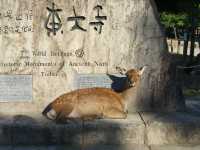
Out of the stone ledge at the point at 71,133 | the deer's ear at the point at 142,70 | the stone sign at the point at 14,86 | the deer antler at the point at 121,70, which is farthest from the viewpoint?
the deer antler at the point at 121,70

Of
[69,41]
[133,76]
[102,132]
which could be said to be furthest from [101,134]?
[69,41]

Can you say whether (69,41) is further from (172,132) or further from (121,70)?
(172,132)

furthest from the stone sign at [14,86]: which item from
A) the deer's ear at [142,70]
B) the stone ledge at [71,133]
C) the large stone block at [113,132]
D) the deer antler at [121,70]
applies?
the deer's ear at [142,70]

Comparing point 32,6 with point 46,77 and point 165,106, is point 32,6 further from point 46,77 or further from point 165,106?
point 165,106

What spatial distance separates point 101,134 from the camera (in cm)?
625

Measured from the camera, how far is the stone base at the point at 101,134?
6180 millimetres

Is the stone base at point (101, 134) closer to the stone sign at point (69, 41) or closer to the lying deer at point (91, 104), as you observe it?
the lying deer at point (91, 104)

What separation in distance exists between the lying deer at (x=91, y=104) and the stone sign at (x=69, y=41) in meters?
0.32

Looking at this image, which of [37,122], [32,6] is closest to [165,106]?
[37,122]

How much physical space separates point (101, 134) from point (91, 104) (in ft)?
1.39

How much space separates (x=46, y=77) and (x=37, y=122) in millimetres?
737

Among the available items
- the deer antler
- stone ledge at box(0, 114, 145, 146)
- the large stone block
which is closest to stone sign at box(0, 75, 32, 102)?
stone ledge at box(0, 114, 145, 146)

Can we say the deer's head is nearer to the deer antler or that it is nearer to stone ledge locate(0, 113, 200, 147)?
the deer antler

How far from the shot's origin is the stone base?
6.18 metres
